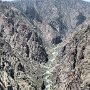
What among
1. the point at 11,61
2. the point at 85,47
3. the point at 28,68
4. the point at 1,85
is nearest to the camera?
the point at 1,85

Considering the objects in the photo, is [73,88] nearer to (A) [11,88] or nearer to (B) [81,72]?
(B) [81,72]

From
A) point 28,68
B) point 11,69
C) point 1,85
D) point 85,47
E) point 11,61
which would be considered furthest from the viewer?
point 28,68

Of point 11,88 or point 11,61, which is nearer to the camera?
point 11,88

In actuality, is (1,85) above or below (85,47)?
below

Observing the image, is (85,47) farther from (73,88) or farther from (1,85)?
(1,85)

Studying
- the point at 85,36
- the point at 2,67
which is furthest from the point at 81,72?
A: the point at 2,67

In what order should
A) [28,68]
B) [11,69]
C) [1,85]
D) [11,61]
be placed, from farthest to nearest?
[28,68] → [11,61] → [11,69] → [1,85]

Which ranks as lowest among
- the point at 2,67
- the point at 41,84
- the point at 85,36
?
the point at 41,84

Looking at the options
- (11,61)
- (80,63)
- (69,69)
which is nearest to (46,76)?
(11,61)

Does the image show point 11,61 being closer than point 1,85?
No
